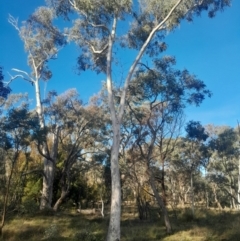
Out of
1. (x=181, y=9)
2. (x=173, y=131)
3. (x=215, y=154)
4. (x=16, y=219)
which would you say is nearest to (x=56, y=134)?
(x=16, y=219)

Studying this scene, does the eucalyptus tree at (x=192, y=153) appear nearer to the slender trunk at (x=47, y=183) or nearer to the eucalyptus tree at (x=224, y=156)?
the eucalyptus tree at (x=224, y=156)

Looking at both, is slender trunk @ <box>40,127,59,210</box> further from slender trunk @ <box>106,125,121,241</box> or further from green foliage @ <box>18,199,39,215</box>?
slender trunk @ <box>106,125,121,241</box>

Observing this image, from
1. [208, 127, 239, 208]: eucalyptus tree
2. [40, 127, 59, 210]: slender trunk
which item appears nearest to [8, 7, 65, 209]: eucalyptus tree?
[40, 127, 59, 210]: slender trunk

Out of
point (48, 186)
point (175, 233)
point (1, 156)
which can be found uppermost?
point (1, 156)

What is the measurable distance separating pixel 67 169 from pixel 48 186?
5.75 ft

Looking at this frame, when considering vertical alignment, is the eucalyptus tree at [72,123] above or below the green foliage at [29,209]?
above

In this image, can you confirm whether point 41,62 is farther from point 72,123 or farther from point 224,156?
point 224,156

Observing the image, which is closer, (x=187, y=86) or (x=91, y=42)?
(x=91, y=42)

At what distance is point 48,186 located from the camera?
72.8 feet

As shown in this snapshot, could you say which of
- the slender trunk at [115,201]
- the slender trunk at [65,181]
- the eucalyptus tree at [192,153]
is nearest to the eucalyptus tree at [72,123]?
the slender trunk at [65,181]

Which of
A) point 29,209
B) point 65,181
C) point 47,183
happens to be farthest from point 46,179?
point 29,209

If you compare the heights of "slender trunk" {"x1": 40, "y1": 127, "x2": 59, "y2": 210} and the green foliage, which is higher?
"slender trunk" {"x1": 40, "y1": 127, "x2": 59, "y2": 210}

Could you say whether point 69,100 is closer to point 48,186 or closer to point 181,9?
point 48,186

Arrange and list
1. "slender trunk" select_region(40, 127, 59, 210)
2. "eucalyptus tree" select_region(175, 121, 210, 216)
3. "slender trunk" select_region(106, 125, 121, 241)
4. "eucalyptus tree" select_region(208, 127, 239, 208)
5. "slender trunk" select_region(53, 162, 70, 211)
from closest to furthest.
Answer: "slender trunk" select_region(106, 125, 121, 241), "slender trunk" select_region(40, 127, 59, 210), "slender trunk" select_region(53, 162, 70, 211), "eucalyptus tree" select_region(175, 121, 210, 216), "eucalyptus tree" select_region(208, 127, 239, 208)
